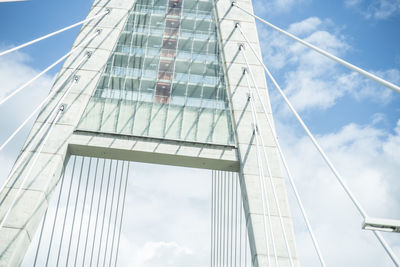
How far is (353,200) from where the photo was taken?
7.94 m

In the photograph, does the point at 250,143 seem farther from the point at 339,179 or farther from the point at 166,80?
the point at 339,179

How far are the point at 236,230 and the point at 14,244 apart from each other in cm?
1206

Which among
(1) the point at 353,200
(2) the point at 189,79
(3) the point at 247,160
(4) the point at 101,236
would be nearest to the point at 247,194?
(3) the point at 247,160

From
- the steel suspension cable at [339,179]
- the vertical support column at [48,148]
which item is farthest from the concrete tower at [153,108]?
the steel suspension cable at [339,179]

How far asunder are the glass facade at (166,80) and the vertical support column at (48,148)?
56 cm

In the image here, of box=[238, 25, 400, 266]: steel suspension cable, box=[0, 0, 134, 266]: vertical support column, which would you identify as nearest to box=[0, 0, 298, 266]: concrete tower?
box=[0, 0, 134, 266]: vertical support column

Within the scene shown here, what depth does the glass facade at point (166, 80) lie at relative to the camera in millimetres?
18406

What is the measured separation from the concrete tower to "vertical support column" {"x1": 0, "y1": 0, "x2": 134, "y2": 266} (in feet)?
0.16

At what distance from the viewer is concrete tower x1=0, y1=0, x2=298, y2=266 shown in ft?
52.0

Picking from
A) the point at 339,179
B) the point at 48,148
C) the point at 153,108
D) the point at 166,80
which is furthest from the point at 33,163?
the point at 339,179

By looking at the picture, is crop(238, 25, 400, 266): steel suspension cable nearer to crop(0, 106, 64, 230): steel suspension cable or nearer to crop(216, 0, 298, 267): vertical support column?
crop(216, 0, 298, 267): vertical support column

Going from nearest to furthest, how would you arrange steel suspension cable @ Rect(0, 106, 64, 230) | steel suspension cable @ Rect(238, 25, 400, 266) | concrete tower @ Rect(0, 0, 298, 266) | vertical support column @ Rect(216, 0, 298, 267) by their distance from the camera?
1. steel suspension cable @ Rect(238, 25, 400, 266)
2. steel suspension cable @ Rect(0, 106, 64, 230)
3. vertical support column @ Rect(216, 0, 298, 267)
4. concrete tower @ Rect(0, 0, 298, 266)

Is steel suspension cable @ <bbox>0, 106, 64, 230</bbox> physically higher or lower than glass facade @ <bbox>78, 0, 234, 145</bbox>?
lower

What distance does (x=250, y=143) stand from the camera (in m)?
18.1
